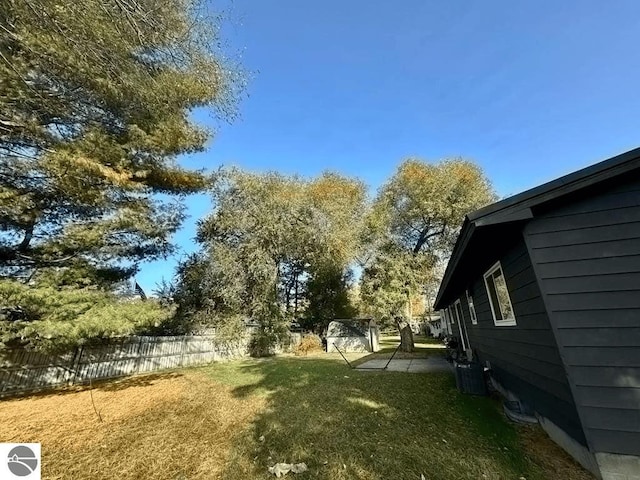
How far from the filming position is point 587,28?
6367mm

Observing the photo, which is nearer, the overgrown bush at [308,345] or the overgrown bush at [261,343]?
the overgrown bush at [261,343]

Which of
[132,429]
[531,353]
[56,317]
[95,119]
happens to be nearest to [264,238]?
[95,119]

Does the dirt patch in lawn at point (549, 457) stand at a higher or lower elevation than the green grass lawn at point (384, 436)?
lower

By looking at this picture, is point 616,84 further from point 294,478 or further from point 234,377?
point 234,377

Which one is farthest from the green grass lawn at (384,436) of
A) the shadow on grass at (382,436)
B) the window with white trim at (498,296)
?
the window with white trim at (498,296)

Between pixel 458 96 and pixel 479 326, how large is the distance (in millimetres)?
8265

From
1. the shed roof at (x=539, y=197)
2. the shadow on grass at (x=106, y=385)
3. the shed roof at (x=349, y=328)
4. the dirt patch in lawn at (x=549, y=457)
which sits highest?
the shed roof at (x=539, y=197)

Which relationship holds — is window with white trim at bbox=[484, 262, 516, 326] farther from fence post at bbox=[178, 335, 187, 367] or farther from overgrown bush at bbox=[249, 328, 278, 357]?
overgrown bush at bbox=[249, 328, 278, 357]

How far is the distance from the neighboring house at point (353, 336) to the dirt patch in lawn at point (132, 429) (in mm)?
10495

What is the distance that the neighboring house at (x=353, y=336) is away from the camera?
16453 mm

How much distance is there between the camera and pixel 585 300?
116 inches

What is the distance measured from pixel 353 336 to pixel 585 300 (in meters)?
14.8

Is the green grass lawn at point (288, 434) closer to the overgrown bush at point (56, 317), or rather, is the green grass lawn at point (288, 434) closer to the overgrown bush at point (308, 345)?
the overgrown bush at point (56, 317)

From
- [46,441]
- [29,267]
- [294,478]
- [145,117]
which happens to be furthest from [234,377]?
[145,117]
